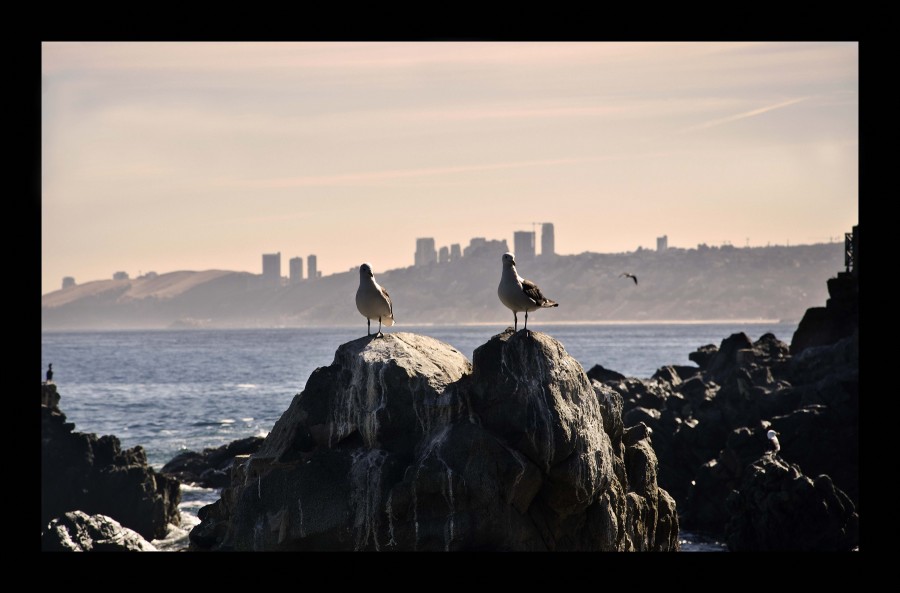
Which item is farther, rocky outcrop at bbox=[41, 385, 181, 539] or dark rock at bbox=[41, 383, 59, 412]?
dark rock at bbox=[41, 383, 59, 412]

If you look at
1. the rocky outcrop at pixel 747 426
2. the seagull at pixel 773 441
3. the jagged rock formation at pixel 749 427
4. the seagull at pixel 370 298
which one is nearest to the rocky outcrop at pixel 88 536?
the seagull at pixel 370 298

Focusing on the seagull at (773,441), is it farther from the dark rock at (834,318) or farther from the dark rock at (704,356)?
the dark rock at (704,356)

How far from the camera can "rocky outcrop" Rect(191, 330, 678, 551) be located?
11453 mm

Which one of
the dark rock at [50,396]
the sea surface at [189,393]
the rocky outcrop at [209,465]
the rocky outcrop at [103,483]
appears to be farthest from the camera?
the sea surface at [189,393]

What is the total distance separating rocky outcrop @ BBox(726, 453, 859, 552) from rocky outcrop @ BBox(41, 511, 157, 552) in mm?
11049

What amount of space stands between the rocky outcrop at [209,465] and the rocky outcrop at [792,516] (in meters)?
15.8

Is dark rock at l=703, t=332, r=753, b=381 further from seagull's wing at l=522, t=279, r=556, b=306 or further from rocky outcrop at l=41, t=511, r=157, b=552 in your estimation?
seagull's wing at l=522, t=279, r=556, b=306

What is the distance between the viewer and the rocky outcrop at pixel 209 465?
108 feet

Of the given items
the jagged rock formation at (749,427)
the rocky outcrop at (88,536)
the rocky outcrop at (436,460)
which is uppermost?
the rocky outcrop at (436,460)

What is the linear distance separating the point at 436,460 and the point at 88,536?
1206 centimetres

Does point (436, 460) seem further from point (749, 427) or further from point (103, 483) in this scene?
point (103, 483)

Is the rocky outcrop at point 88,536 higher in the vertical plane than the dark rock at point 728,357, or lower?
lower

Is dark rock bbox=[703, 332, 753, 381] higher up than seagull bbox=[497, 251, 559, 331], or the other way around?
seagull bbox=[497, 251, 559, 331]

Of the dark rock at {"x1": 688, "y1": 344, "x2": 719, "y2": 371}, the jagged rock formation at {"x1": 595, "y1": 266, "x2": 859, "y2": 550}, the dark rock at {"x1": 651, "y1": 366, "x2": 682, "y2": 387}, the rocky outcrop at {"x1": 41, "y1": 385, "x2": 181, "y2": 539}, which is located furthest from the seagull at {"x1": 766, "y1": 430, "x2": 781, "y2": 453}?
the dark rock at {"x1": 688, "y1": 344, "x2": 719, "y2": 371}
